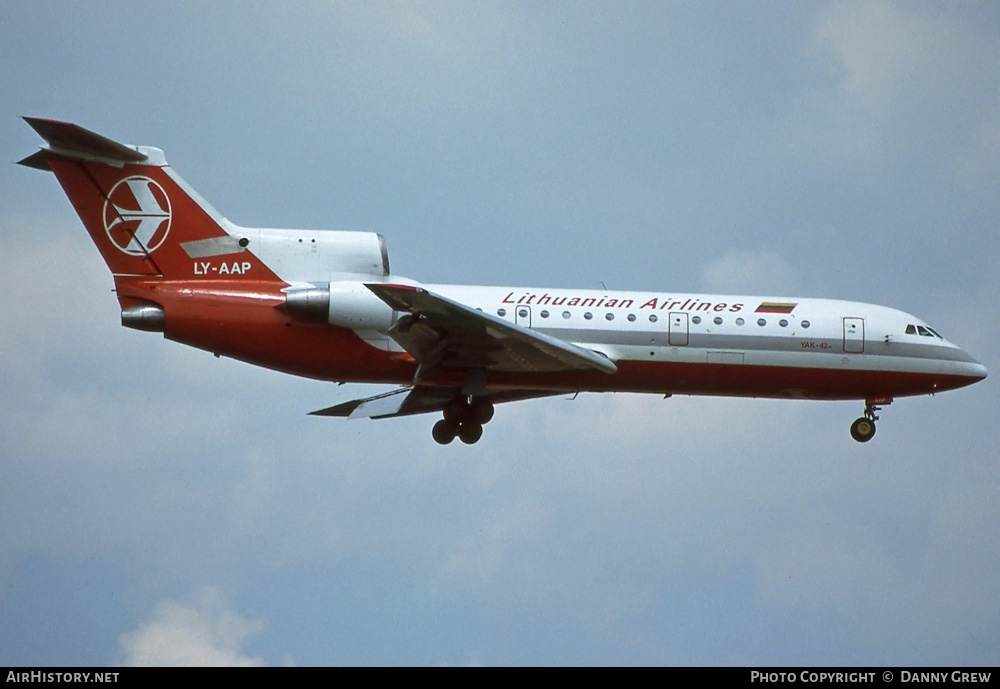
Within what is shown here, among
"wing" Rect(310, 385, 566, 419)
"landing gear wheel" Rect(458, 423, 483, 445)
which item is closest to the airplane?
"landing gear wheel" Rect(458, 423, 483, 445)

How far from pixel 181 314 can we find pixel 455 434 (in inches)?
278

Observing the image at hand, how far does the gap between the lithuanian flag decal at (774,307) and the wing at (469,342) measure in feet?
13.8

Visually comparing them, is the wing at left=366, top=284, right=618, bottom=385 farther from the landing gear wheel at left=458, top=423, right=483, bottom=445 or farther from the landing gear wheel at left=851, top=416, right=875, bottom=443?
the landing gear wheel at left=851, top=416, right=875, bottom=443

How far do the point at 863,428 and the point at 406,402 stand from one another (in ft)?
36.4

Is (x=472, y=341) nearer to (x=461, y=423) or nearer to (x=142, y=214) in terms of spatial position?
(x=461, y=423)

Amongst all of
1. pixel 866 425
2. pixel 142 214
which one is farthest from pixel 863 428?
pixel 142 214

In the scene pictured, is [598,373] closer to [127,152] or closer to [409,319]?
[409,319]

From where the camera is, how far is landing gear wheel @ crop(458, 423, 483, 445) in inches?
1212

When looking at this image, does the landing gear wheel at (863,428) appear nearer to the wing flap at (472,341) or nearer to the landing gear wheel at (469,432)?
the wing flap at (472,341)

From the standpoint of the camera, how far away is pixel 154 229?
1118 inches

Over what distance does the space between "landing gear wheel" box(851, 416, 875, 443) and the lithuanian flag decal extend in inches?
134

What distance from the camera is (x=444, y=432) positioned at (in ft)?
101

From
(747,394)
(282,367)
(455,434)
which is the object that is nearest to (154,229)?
(282,367)
